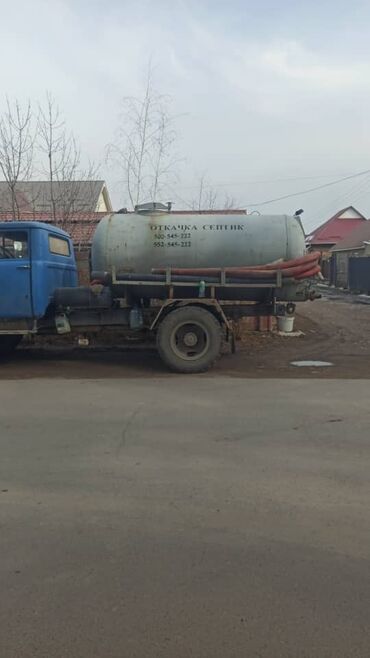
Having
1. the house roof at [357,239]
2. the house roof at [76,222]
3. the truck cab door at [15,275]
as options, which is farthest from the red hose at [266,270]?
the house roof at [357,239]

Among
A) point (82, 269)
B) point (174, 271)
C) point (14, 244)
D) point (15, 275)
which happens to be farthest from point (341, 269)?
point (15, 275)

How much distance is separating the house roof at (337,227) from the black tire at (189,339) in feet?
167

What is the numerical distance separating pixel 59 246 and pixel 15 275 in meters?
1.48

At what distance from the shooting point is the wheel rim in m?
9.90

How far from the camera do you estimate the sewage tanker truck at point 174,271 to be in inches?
388

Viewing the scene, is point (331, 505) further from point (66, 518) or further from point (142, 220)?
point (142, 220)

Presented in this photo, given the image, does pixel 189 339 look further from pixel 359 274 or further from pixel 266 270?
pixel 359 274

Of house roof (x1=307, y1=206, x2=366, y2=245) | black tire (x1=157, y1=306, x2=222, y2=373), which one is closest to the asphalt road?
black tire (x1=157, y1=306, x2=222, y2=373)

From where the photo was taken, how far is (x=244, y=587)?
3271 millimetres

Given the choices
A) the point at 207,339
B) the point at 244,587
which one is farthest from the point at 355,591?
the point at 207,339

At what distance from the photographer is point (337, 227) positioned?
61.7 m

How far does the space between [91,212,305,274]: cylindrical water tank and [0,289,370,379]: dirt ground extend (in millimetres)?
1775

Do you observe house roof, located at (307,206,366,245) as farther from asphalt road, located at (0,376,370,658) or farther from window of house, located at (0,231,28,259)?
asphalt road, located at (0,376,370,658)

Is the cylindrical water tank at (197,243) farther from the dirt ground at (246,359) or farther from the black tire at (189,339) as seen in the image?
the dirt ground at (246,359)
